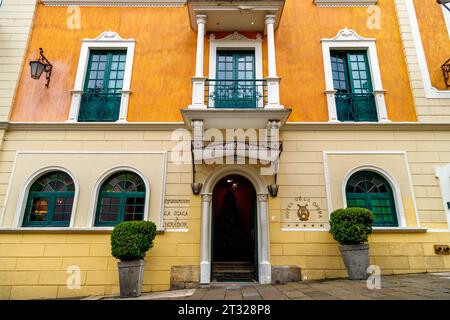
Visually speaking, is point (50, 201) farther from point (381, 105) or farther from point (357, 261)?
point (381, 105)

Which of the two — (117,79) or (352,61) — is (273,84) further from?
(117,79)

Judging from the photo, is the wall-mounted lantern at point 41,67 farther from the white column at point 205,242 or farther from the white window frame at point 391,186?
the white window frame at point 391,186

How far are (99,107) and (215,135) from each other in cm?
351

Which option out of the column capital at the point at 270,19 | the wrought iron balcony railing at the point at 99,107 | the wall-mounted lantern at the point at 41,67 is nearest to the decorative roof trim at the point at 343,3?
the column capital at the point at 270,19

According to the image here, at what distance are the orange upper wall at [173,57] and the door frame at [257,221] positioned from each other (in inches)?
80.4

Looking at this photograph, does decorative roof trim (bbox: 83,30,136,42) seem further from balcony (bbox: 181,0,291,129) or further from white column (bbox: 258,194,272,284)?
white column (bbox: 258,194,272,284)

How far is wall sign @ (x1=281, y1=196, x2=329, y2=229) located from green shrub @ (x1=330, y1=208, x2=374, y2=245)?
0.77m

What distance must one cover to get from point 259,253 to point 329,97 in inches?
188

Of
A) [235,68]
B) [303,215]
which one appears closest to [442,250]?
[303,215]

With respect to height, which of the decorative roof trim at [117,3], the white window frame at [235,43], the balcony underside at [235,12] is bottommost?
the white window frame at [235,43]

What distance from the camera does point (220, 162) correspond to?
710cm

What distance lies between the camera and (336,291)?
16.3 feet

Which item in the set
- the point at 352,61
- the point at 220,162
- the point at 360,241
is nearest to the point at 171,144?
the point at 220,162

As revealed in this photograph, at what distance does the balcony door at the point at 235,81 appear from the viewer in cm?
751
